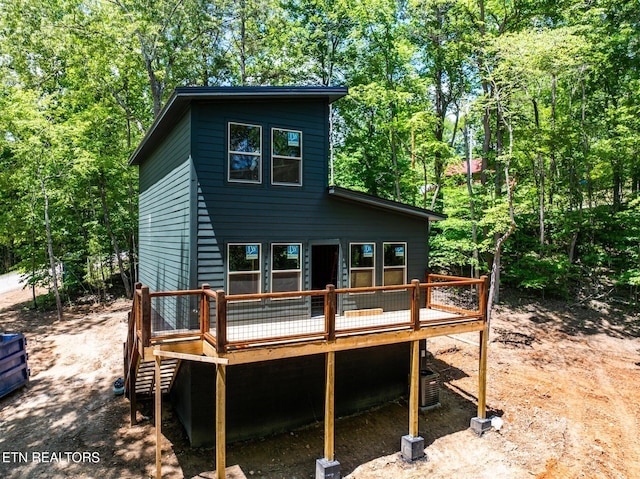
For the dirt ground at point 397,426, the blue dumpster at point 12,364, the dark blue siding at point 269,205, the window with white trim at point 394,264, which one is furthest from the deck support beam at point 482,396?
the blue dumpster at point 12,364

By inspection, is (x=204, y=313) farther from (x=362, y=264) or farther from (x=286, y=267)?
(x=362, y=264)

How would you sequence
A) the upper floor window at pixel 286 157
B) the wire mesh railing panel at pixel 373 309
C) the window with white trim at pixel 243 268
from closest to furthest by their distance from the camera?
the window with white trim at pixel 243 268
the wire mesh railing panel at pixel 373 309
the upper floor window at pixel 286 157

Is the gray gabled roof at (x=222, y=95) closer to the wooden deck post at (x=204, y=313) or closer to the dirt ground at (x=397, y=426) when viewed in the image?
the wooden deck post at (x=204, y=313)

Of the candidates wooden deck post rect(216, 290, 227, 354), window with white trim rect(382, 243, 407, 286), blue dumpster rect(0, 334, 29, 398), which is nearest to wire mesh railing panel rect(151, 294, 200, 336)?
wooden deck post rect(216, 290, 227, 354)

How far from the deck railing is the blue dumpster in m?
4.10

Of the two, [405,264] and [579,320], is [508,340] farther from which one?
[405,264]

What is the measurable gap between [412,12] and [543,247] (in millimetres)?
14485

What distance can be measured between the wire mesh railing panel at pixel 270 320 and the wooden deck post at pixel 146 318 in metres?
1.32

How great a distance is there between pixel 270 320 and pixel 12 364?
7299 millimetres

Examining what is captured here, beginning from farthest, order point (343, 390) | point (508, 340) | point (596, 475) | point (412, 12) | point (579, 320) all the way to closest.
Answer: point (412, 12) < point (579, 320) < point (508, 340) < point (343, 390) < point (596, 475)

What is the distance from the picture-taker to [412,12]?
809 inches

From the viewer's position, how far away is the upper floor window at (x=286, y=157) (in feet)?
28.1

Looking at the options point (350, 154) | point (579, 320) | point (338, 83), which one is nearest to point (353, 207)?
point (350, 154)

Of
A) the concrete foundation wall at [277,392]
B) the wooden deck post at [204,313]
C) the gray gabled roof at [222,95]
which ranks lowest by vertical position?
the concrete foundation wall at [277,392]
